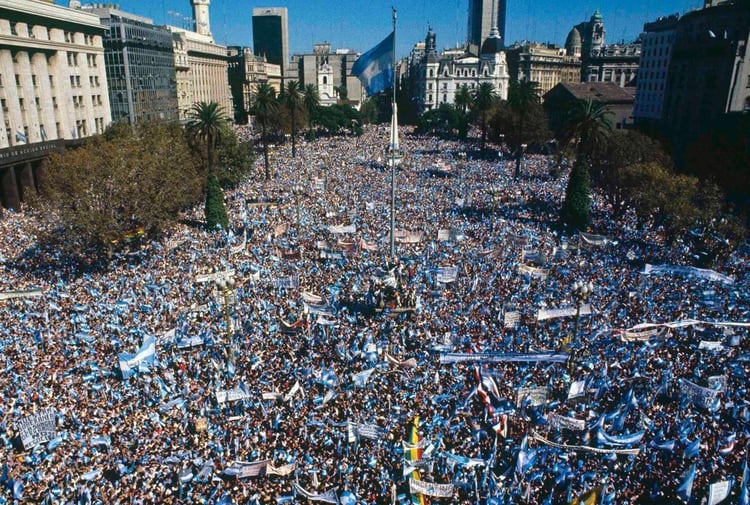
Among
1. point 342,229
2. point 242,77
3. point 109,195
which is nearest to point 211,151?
point 109,195

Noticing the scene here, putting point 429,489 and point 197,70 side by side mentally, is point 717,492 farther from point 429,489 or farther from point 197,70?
point 197,70

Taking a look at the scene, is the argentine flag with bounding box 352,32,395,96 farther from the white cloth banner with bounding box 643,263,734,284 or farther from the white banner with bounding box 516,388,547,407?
the white cloth banner with bounding box 643,263,734,284

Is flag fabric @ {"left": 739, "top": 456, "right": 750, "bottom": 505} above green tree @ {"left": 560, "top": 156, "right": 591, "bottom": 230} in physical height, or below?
below

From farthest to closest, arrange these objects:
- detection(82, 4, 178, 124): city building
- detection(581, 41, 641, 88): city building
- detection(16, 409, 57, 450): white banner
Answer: detection(581, 41, 641, 88): city building → detection(82, 4, 178, 124): city building → detection(16, 409, 57, 450): white banner

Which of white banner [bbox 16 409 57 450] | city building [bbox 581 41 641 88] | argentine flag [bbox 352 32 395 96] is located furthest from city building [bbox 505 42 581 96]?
white banner [bbox 16 409 57 450]

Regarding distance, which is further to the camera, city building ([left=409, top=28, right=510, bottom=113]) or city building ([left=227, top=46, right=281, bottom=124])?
city building ([left=227, top=46, right=281, bottom=124])

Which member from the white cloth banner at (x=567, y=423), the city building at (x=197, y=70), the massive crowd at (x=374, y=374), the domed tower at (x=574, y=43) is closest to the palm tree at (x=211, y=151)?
the massive crowd at (x=374, y=374)

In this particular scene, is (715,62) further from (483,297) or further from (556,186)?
(483,297)
